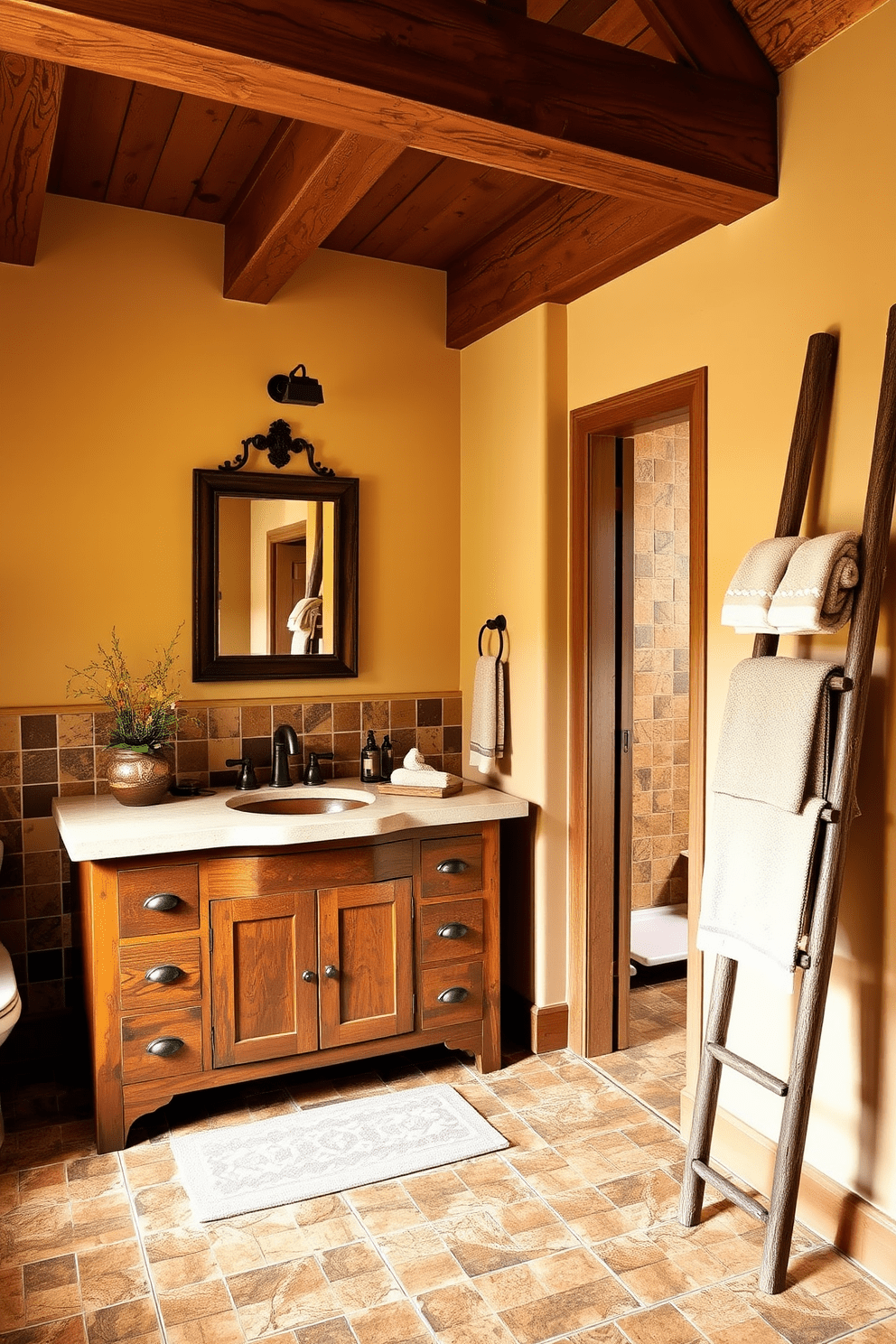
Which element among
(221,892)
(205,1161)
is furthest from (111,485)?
(205,1161)

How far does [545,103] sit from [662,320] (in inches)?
35.4

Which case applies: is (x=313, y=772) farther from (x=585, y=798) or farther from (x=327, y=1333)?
(x=327, y=1333)

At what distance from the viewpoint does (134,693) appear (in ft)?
10.8

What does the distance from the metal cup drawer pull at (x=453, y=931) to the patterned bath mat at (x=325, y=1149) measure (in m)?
0.46

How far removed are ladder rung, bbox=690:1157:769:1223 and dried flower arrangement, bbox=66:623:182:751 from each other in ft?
6.23

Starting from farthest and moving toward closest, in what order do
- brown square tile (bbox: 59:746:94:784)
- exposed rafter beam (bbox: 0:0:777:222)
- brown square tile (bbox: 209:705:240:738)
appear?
brown square tile (bbox: 209:705:240:738)
brown square tile (bbox: 59:746:94:784)
exposed rafter beam (bbox: 0:0:777:222)

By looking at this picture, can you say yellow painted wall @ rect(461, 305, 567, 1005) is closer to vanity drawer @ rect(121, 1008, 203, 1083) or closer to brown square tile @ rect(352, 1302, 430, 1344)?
vanity drawer @ rect(121, 1008, 203, 1083)

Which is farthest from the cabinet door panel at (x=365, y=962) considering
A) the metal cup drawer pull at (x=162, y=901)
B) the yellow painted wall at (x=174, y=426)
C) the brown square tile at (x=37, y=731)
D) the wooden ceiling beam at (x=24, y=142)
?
the wooden ceiling beam at (x=24, y=142)

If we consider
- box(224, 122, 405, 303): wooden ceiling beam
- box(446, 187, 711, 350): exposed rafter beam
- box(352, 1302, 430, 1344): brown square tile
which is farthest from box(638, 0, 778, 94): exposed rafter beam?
box(352, 1302, 430, 1344): brown square tile

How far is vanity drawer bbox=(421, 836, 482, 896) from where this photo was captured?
3113 millimetres

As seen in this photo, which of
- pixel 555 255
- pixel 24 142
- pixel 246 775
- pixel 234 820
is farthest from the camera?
pixel 246 775

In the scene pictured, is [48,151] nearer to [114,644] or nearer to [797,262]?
[114,644]

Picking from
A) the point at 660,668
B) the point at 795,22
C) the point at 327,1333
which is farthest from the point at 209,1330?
the point at 660,668

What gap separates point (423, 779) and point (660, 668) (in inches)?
69.5
